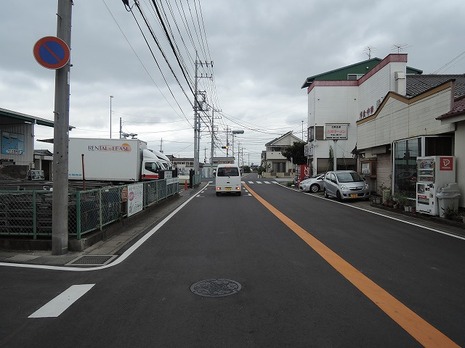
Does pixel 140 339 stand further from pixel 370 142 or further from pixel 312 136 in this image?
pixel 312 136

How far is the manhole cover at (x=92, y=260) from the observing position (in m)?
7.11

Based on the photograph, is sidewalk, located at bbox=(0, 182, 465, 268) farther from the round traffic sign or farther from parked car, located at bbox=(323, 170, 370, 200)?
parked car, located at bbox=(323, 170, 370, 200)

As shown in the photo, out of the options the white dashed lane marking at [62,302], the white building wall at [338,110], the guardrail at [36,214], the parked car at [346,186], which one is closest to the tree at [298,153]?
the white building wall at [338,110]

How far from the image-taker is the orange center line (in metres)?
3.85

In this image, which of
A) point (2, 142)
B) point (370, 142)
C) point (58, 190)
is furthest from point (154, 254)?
point (2, 142)

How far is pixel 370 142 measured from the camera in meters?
23.5

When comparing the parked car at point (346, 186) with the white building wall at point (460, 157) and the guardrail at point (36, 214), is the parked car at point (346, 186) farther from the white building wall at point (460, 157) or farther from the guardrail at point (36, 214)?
the guardrail at point (36, 214)

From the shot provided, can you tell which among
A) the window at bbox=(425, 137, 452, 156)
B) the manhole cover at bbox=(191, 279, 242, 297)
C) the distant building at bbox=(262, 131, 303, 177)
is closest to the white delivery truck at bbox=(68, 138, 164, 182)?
the window at bbox=(425, 137, 452, 156)

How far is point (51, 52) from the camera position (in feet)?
25.0

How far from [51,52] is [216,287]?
558cm

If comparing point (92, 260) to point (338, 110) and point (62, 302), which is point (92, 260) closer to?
point (62, 302)

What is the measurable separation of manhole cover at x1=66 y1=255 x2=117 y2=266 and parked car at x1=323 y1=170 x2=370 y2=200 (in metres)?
15.7

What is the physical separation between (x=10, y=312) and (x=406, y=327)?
4546 millimetres

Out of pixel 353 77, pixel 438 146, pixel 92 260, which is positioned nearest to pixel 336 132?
pixel 438 146
